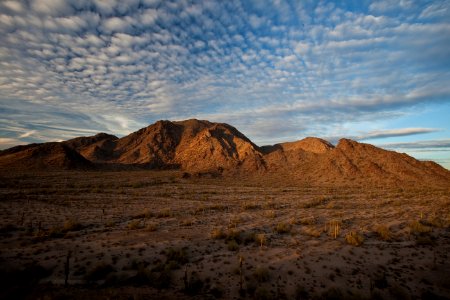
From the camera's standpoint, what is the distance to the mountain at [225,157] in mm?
53562

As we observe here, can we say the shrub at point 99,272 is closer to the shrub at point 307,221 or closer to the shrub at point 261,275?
the shrub at point 261,275

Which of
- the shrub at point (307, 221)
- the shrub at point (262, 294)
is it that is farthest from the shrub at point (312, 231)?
the shrub at point (262, 294)

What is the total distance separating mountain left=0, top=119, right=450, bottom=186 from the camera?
53.6 meters

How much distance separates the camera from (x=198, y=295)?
8.76 m

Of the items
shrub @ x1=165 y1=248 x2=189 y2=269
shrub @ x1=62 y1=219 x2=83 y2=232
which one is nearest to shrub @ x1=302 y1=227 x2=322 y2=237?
shrub @ x1=165 y1=248 x2=189 y2=269

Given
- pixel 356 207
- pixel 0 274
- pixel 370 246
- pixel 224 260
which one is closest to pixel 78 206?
pixel 0 274

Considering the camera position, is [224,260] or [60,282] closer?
[60,282]

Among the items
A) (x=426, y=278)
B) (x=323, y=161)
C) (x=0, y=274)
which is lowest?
(x=426, y=278)

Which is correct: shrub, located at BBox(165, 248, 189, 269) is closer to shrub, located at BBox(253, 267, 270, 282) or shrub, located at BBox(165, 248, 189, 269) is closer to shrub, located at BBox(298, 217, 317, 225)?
shrub, located at BBox(253, 267, 270, 282)

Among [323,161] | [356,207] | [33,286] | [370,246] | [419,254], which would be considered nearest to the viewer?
[33,286]

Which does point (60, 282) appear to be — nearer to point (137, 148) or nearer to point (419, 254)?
point (419, 254)

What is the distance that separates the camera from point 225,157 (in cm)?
7562

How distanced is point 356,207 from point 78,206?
26546 mm

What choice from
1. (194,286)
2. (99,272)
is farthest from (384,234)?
(99,272)
